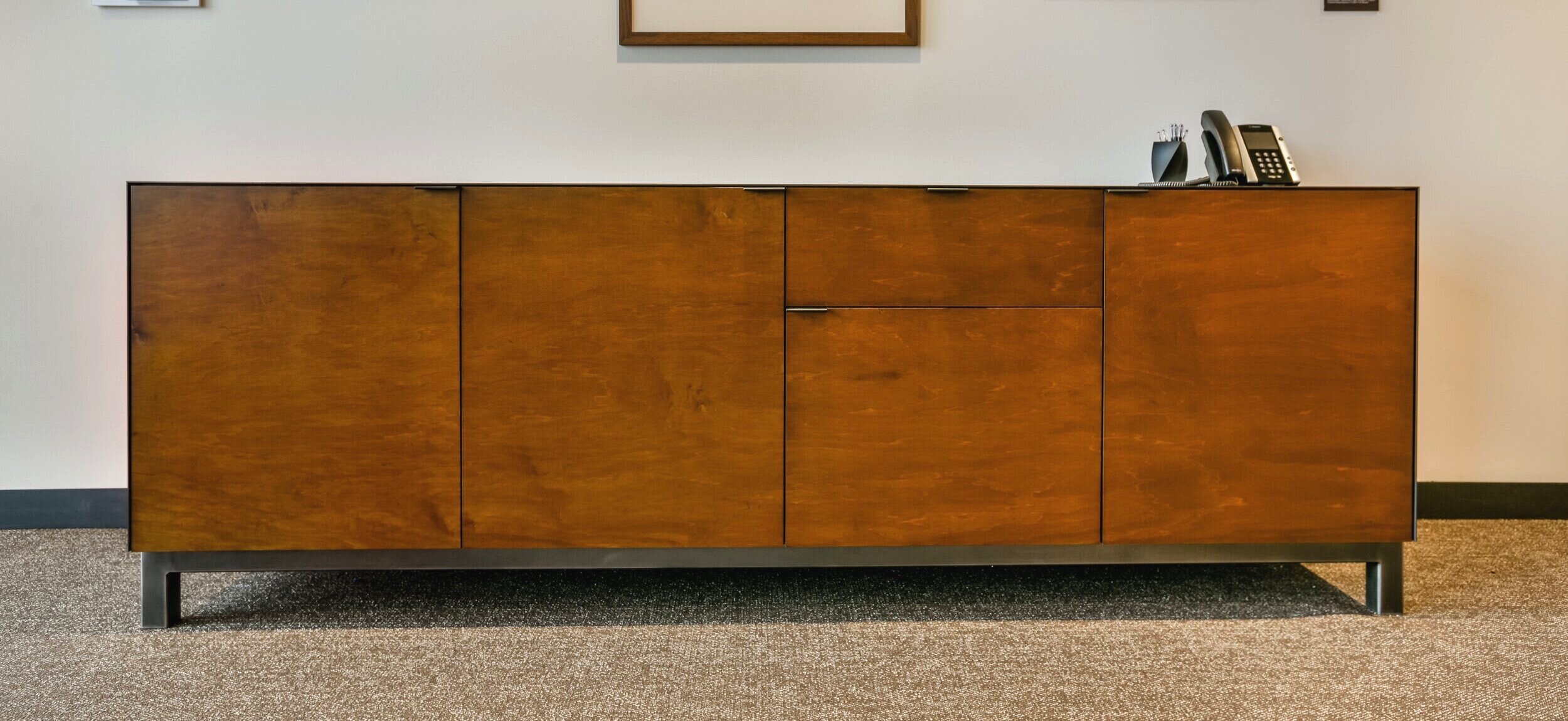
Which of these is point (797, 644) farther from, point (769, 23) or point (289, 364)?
point (769, 23)

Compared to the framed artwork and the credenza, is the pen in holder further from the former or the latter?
the framed artwork

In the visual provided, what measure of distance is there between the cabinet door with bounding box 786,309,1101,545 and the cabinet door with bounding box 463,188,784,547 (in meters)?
0.08

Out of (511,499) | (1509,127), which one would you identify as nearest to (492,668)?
(511,499)

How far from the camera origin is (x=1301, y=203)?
174 cm

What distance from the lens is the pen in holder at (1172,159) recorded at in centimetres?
212

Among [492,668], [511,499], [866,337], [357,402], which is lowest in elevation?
[492,668]

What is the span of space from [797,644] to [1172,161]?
4.64 ft

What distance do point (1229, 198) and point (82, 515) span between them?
288 cm

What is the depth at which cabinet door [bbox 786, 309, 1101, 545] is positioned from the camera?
67.8 inches

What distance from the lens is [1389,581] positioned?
5.87ft

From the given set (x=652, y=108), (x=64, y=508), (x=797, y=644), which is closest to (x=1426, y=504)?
(x=797, y=644)

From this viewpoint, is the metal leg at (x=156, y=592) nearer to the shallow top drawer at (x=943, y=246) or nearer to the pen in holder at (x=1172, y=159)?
the shallow top drawer at (x=943, y=246)

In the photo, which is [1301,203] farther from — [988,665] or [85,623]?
[85,623]

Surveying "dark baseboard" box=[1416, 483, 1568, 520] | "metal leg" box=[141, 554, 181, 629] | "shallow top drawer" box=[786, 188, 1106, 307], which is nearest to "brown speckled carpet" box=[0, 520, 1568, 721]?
"metal leg" box=[141, 554, 181, 629]
